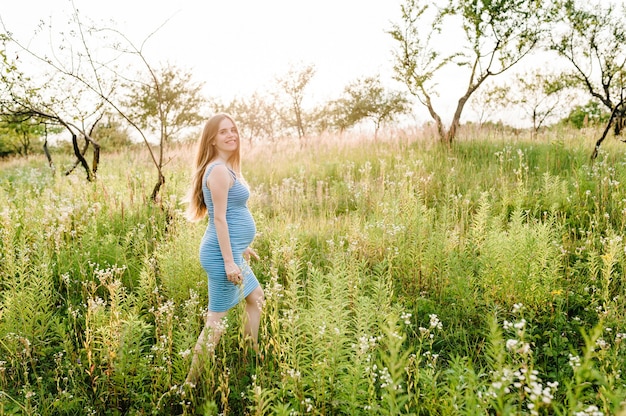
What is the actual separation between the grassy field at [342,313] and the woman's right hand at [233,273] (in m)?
0.29

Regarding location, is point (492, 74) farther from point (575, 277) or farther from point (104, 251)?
point (104, 251)

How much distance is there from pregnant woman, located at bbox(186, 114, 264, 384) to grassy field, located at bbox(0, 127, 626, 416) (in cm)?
15

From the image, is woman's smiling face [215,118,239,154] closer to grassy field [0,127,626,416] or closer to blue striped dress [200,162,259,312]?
blue striped dress [200,162,259,312]

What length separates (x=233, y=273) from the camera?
3.32 meters

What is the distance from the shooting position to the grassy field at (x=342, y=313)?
2.70 m

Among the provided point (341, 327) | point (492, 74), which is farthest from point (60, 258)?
point (492, 74)

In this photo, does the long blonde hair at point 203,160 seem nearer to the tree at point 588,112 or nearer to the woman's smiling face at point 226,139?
the woman's smiling face at point 226,139

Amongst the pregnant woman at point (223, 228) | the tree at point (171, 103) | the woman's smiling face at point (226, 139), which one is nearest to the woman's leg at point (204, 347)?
the pregnant woman at point (223, 228)

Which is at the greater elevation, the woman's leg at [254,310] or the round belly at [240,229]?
the round belly at [240,229]

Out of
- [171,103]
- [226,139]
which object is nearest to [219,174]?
[226,139]

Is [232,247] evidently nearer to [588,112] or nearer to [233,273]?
[233,273]

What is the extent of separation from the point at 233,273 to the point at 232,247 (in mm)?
307

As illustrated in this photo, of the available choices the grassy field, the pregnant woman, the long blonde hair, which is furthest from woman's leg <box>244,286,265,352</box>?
the long blonde hair

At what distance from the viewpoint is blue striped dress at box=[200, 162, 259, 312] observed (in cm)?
347
